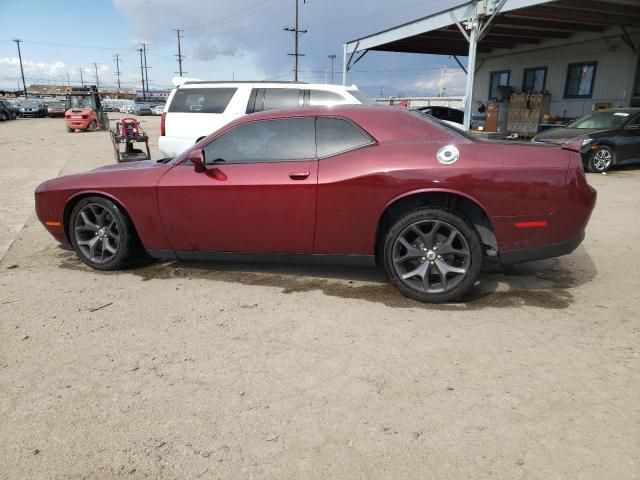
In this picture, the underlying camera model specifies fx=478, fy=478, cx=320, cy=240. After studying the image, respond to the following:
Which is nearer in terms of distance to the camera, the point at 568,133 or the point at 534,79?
the point at 568,133

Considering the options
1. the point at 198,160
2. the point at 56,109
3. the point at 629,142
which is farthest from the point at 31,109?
the point at 198,160

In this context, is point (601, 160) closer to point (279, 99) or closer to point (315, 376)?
point (279, 99)

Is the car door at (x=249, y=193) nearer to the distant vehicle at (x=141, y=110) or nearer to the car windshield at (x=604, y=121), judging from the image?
the car windshield at (x=604, y=121)

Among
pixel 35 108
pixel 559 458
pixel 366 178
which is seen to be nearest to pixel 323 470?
pixel 559 458

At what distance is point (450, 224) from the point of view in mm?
3660

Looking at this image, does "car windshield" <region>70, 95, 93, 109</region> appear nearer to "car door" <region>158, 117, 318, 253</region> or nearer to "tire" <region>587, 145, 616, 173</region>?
"tire" <region>587, 145, 616, 173</region>

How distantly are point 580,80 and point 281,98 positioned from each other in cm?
1487

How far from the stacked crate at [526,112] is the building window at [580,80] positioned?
0.89 m

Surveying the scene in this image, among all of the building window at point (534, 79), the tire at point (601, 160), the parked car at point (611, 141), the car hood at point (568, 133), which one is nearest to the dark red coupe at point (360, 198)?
the car hood at point (568, 133)

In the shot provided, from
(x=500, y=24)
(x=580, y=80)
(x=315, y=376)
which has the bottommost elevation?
(x=315, y=376)

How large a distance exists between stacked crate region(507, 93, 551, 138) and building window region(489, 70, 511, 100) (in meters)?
1.96

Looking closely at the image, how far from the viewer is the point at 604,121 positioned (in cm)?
1147

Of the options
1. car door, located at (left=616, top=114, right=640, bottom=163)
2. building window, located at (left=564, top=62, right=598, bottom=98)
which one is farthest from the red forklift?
car door, located at (left=616, top=114, right=640, bottom=163)

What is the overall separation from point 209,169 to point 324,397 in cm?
234
